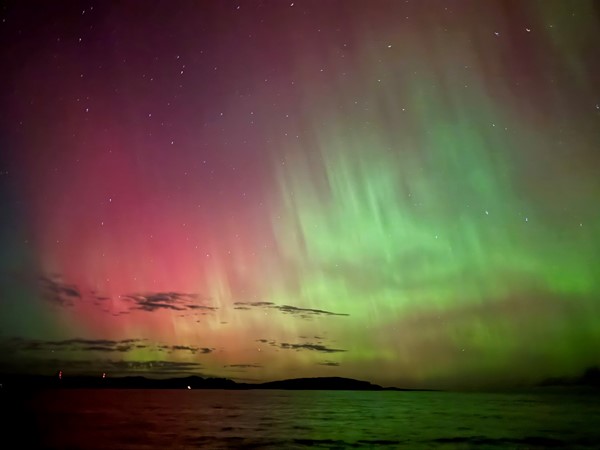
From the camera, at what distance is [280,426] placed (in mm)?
44125

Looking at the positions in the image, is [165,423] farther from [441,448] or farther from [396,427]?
[441,448]

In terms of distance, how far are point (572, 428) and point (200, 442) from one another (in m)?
30.8

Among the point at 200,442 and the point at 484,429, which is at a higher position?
the point at 200,442

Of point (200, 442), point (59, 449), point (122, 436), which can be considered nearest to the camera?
point (59, 449)

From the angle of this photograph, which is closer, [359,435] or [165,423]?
[359,435]

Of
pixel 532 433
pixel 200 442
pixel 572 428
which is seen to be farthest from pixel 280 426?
pixel 572 428

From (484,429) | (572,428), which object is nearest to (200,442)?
(484,429)

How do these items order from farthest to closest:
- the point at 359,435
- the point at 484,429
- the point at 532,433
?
the point at 484,429 → the point at 532,433 → the point at 359,435

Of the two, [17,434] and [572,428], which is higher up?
[17,434]

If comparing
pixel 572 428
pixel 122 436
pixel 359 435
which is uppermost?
pixel 122 436

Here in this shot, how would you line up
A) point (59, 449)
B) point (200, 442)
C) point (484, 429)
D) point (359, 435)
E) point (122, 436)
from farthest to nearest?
point (484, 429) → point (359, 435) → point (122, 436) → point (200, 442) → point (59, 449)

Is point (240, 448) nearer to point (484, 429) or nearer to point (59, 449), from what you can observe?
point (59, 449)

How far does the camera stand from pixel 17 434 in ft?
108

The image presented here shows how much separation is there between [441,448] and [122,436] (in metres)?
19.8
